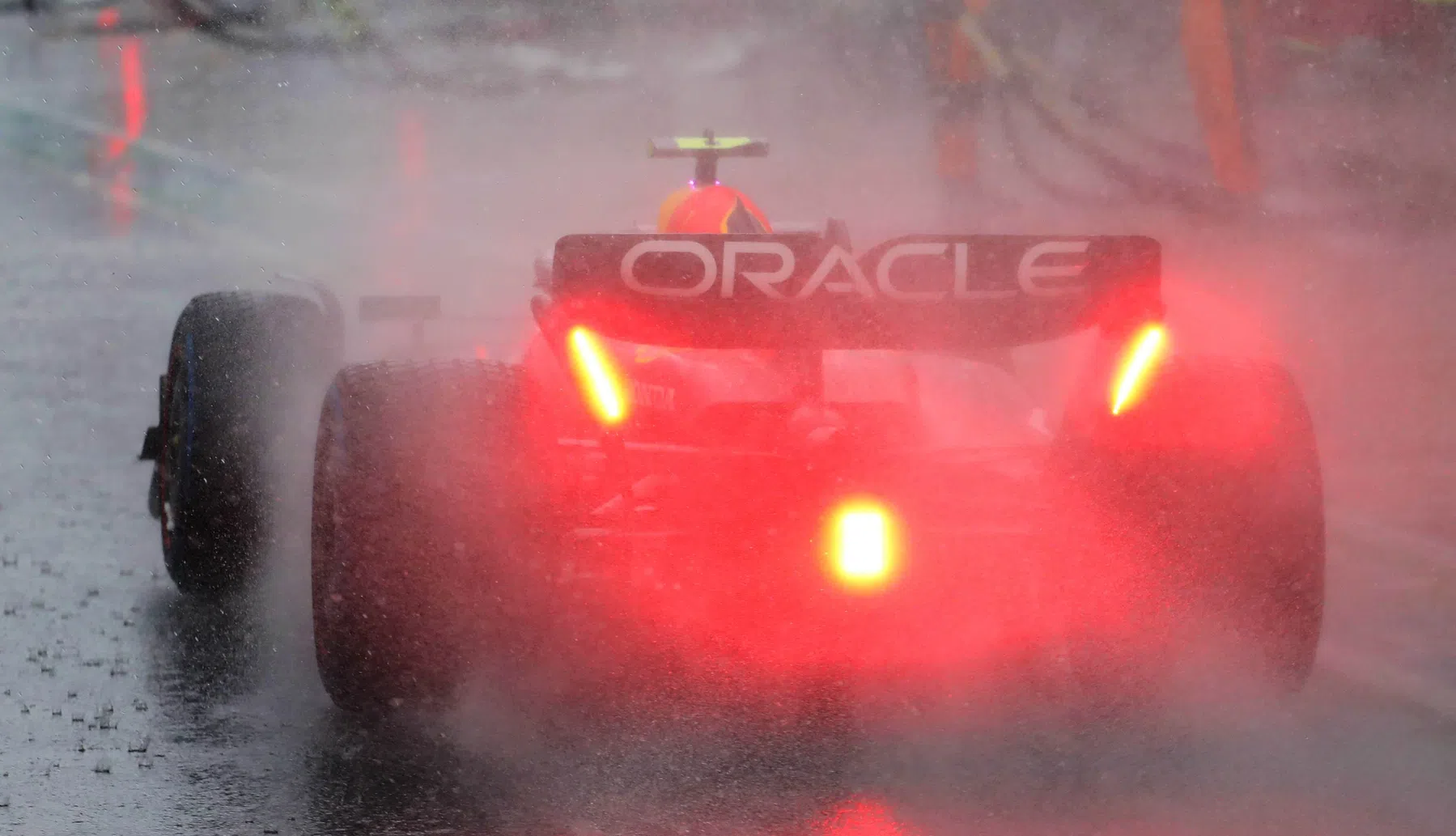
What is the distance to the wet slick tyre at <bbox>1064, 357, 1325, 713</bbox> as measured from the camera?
4039mm

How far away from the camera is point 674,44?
91.4ft

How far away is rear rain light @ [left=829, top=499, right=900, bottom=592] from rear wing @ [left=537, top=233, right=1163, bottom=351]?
1.53ft

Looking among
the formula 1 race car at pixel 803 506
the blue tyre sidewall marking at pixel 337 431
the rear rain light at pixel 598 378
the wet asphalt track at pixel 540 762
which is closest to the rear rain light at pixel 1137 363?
the formula 1 race car at pixel 803 506

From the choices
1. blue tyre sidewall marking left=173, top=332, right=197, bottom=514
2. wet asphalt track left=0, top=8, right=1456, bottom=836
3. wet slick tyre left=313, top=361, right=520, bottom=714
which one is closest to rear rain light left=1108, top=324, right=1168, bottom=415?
wet asphalt track left=0, top=8, right=1456, bottom=836

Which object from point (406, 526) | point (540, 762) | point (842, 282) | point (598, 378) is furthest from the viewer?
point (598, 378)

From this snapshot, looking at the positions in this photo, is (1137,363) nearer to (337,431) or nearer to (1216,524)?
(1216,524)

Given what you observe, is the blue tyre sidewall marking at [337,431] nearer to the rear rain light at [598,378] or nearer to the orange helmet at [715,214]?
the rear rain light at [598,378]

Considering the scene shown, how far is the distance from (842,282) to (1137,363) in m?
0.73

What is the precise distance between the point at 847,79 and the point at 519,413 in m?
22.3

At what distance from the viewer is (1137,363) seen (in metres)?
4.28

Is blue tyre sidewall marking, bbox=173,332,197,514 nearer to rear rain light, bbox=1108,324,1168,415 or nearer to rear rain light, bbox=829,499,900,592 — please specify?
rear rain light, bbox=829,499,900,592

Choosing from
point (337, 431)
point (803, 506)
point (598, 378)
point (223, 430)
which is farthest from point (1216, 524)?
point (223, 430)

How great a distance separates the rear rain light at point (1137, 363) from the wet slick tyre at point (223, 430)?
2.53 meters

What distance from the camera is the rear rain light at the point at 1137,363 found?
4238mm
